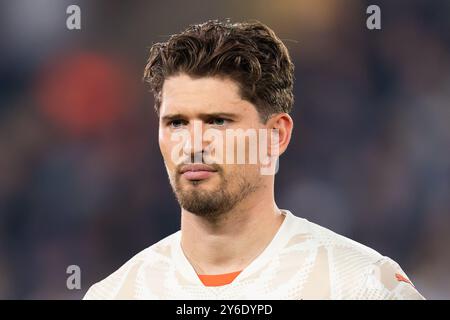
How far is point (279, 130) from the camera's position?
4.67 m

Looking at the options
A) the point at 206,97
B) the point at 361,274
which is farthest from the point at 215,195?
the point at 361,274

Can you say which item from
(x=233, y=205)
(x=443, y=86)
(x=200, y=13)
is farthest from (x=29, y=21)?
(x=233, y=205)

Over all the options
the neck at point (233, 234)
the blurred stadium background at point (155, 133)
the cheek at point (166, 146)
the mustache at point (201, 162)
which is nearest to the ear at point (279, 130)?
the neck at point (233, 234)

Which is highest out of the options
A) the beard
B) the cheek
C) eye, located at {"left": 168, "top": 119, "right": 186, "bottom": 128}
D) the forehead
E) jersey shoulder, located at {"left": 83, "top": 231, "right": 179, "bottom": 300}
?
the forehead

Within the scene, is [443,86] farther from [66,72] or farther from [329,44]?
[66,72]

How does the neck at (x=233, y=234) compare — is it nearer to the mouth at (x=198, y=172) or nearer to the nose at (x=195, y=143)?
the mouth at (x=198, y=172)

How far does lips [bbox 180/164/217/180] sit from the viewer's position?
4.27m

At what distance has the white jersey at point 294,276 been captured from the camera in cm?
439

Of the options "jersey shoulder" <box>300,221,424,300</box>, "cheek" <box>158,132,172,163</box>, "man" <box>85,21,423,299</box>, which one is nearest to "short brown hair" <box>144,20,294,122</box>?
"man" <box>85,21,423,299</box>

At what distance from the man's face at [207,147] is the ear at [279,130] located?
0.12 m

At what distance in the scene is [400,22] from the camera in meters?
8.83

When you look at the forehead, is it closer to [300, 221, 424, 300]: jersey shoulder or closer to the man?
the man

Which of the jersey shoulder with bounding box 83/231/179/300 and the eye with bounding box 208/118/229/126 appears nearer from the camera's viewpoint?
the eye with bounding box 208/118/229/126

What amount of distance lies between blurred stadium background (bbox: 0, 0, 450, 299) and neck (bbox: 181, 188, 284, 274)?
3.61 metres
